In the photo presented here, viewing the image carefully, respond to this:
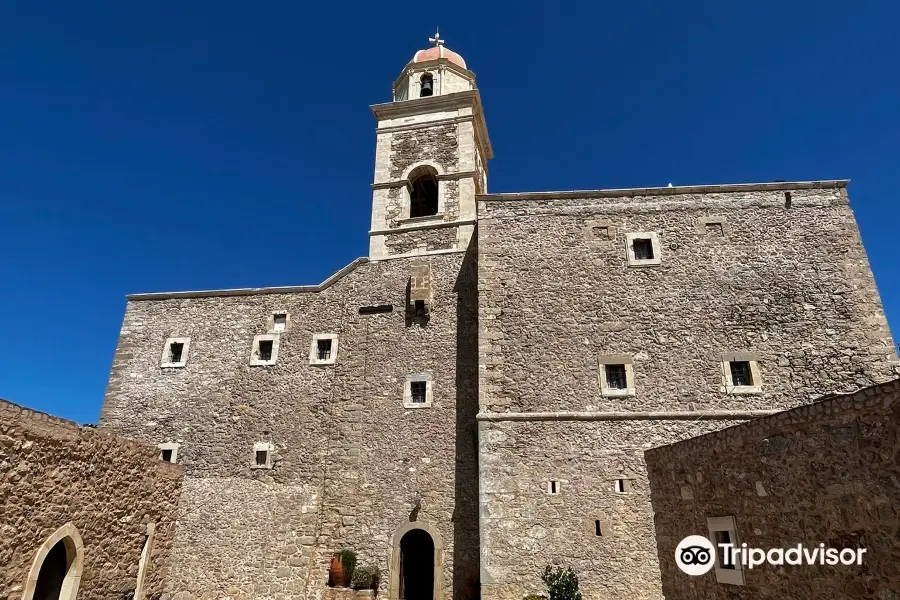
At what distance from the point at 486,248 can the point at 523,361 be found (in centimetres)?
317

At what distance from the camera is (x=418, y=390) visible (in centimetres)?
1410

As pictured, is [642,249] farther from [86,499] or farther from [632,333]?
[86,499]

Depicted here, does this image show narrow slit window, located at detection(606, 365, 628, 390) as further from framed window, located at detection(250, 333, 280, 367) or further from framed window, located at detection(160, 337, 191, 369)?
framed window, located at detection(160, 337, 191, 369)

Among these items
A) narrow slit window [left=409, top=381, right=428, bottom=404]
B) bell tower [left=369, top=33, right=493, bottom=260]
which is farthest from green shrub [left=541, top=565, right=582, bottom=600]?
bell tower [left=369, top=33, right=493, bottom=260]

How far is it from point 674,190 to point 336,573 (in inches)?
493

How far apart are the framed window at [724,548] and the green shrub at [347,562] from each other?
8958 mm

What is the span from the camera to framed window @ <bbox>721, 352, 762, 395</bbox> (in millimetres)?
11625

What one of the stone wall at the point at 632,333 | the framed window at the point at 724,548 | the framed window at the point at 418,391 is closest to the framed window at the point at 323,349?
the framed window at the point at 418,391

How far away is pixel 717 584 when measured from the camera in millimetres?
6070

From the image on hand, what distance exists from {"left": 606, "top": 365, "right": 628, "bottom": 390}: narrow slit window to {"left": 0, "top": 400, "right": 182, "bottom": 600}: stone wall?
364 inches

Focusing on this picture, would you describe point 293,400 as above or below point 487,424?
above

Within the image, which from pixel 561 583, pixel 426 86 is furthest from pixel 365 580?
pixel 426 86

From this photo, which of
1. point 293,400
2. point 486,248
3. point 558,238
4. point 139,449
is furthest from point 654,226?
point 139,449

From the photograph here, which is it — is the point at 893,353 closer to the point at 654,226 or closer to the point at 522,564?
the point at 654,226
